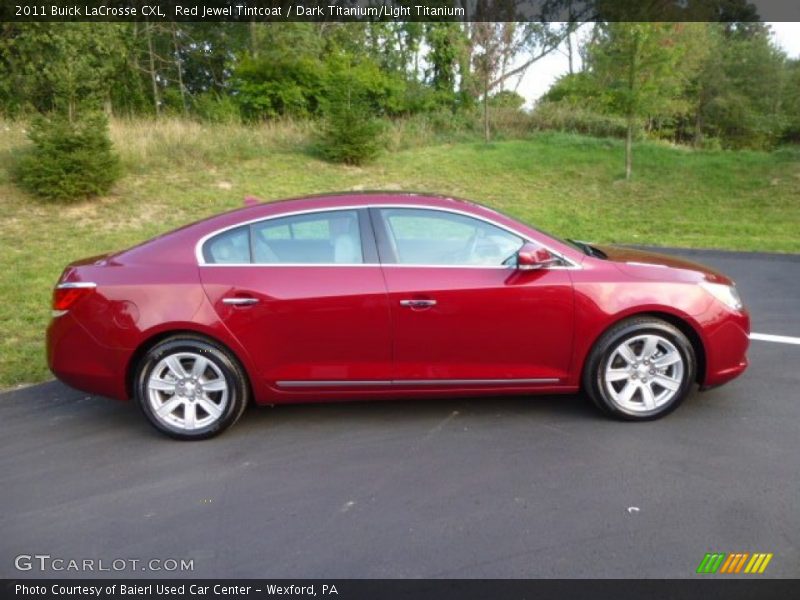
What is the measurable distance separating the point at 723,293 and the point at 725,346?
35 cm

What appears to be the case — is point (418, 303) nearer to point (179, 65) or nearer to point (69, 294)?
point (69, 294)

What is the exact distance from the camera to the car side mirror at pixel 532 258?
3838mm

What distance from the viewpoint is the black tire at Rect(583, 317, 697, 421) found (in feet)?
12.9

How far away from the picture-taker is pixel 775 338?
5621 millimetres

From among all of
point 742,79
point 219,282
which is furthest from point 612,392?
point 742,79

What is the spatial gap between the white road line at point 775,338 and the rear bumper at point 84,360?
5.26 metres

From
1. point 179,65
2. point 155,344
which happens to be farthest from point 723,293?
point 179,65

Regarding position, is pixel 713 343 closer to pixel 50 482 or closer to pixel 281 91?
pixel 50 482

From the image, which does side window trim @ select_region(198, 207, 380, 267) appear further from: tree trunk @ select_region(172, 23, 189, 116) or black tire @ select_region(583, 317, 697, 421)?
tree trunk @ select_region(172, 23, 189, 116)

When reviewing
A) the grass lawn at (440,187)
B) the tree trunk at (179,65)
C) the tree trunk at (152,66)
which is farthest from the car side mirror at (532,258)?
the tree trunk at (179,65)

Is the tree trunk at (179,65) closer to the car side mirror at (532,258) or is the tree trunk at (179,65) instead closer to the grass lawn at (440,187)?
the grass lawn at (440,187)

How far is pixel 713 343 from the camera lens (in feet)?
13.0

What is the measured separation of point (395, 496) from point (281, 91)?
22315 mm
